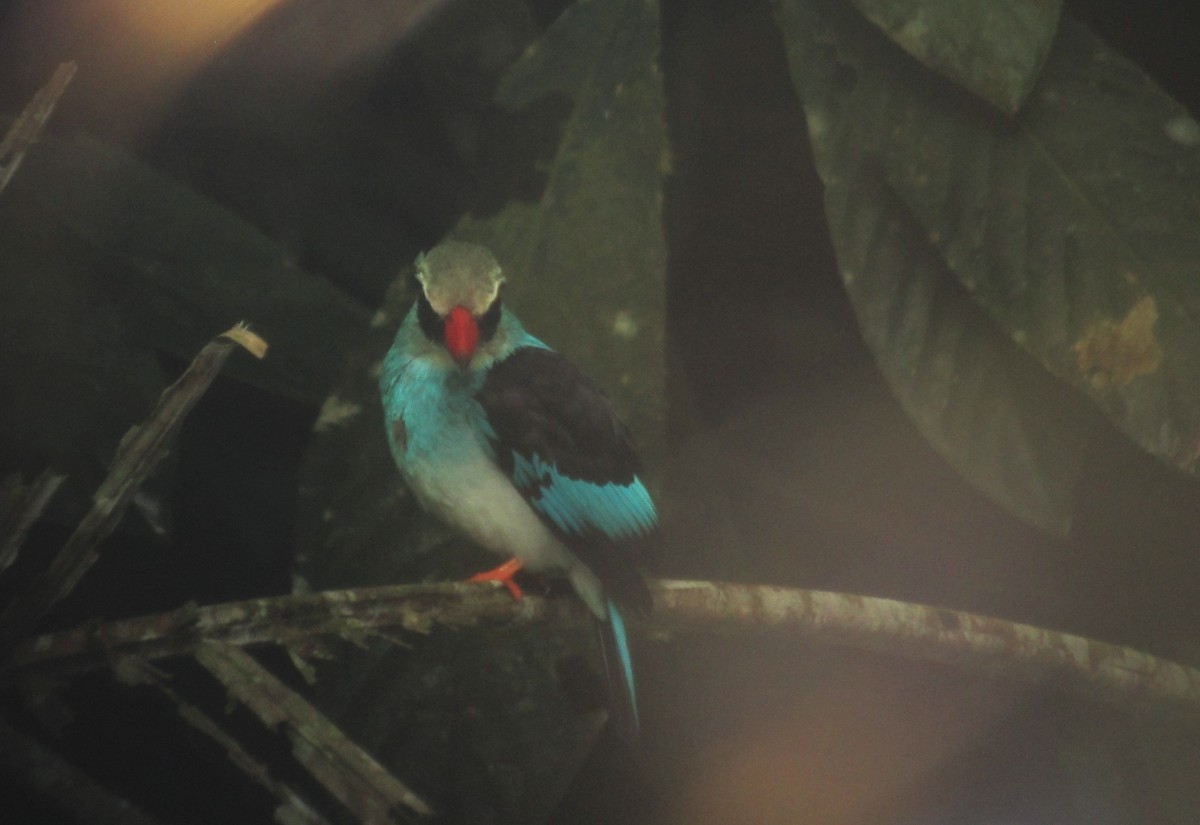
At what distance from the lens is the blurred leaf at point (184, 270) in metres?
1.06

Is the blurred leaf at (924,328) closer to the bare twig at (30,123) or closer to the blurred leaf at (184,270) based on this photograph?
the blurred leaf at (184,270)

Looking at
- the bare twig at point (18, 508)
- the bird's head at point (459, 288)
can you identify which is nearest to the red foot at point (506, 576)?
the bird's head at point (459, 288)

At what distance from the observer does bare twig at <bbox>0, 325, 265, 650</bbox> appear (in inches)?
30.2

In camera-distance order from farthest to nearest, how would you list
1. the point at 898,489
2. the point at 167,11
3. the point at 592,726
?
the point at 898,489, the point at 592,726, the point at 167,11

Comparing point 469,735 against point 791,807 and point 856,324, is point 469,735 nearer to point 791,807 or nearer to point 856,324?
point 791,807

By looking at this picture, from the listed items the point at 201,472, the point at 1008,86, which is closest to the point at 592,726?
the point at 201,472

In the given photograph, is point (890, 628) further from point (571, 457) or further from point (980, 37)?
point (980, 37)

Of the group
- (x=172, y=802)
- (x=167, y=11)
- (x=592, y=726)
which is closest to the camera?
(x=172, y=802)

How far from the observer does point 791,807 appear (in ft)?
3.37

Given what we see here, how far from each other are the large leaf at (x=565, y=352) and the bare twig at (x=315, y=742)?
0.16 meters

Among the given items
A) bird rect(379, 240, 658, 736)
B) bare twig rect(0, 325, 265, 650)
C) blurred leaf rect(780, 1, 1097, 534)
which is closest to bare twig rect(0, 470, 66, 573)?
bare twig rect(0, 325, 265, 650)

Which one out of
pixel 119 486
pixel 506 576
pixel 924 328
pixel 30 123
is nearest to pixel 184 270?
pixel 30 123

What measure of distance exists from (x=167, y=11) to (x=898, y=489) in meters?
0.82

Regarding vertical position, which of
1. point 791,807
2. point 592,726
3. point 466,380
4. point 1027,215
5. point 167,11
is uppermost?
point 167,11
